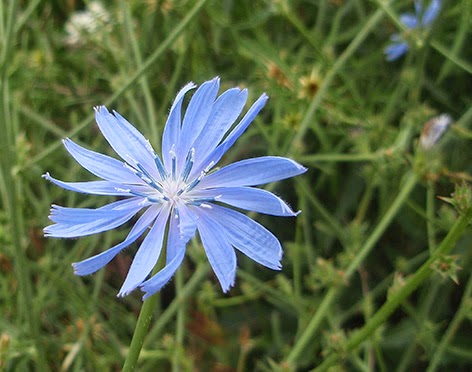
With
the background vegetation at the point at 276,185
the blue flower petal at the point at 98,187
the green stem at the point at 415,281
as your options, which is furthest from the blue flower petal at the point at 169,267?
the background vegetation at the point at 276,185

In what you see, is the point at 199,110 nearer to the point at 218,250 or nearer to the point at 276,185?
the point at 218,250

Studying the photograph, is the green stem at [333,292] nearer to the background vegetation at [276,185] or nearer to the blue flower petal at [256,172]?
the background vegetation at [276,185]

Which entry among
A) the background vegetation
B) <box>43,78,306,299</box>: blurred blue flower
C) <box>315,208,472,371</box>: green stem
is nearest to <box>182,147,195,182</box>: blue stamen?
<box>43,78,306,299</box>: blurred blue flower

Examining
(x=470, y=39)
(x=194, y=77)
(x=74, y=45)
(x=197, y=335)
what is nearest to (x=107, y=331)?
(x=197, y=335)

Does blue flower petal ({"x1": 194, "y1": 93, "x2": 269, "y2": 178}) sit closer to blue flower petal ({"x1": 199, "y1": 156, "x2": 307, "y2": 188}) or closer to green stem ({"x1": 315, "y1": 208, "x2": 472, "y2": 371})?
blue flower petal ({"x1": 199, "y1": 156, "x2": 307, "y2": 188})

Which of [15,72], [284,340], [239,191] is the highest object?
[15,72]

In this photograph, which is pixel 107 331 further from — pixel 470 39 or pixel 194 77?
pixel 470 39

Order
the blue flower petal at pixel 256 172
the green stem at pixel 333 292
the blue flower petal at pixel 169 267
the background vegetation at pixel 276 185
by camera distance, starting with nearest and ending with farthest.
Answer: the blue flower petal at pixel 169 267 < the blue flower petal at pixel 256 172 < the green stem at pixel 333 292 < the background vegetation at pixel 276 185
